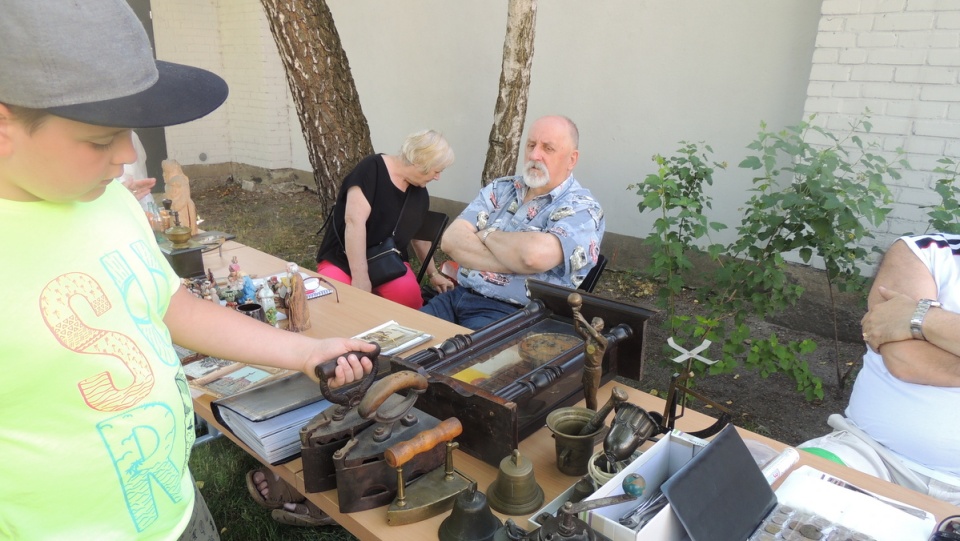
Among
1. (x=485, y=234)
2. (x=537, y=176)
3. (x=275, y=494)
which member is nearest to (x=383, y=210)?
(x=485, y=234)

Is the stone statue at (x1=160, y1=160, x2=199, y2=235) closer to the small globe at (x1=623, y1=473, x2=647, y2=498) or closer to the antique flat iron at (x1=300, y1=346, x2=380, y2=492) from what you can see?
the antique flat iron at (x1=300, y1=346, x2=380, y2=492)

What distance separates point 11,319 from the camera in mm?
947

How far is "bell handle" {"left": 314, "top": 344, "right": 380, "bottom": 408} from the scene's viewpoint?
138cm

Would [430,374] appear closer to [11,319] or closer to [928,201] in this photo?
[11,319]

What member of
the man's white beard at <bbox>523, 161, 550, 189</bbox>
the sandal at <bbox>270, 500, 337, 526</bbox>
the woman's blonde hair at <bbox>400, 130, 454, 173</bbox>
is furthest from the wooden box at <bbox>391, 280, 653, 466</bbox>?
the woman's blonde hair at <bbox>400, 130, 454, 173</bbox>

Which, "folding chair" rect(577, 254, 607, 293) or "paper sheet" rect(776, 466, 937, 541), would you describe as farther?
"folding chair" rect(577, 254, 607, 293)

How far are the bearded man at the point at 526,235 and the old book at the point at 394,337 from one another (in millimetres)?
683

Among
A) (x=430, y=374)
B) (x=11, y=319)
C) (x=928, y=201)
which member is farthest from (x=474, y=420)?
(x=928, y=201)

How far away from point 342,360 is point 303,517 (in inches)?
53.9

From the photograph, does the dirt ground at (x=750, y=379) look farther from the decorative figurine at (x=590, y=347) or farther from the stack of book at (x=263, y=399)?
the stack of book at (x=263, y=399)

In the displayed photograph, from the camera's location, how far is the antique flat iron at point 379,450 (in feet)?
4.36

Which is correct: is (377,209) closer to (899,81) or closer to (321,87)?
(321,87)

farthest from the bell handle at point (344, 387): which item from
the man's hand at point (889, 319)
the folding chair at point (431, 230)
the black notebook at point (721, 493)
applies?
the folding chair at point (431, 230)

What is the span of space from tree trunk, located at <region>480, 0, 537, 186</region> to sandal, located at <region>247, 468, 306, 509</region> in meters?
2.65
